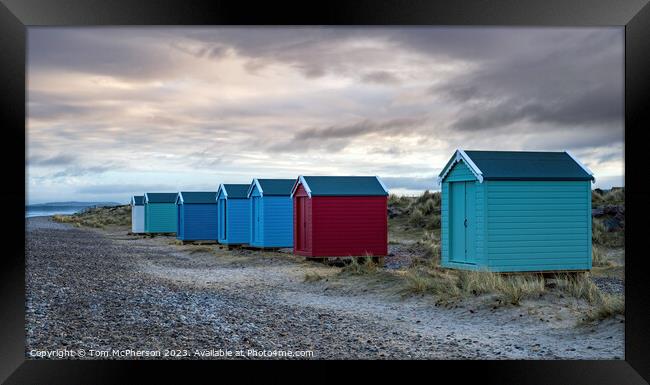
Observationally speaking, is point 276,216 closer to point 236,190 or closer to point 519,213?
point 236,190

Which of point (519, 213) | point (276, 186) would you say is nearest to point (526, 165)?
point (519, 213)

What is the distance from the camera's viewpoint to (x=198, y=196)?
116ft

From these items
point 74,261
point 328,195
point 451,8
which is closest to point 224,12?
point 451,8

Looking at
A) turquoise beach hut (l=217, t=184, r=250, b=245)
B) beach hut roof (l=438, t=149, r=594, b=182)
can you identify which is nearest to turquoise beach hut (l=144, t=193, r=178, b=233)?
turquoise beach hut (l=217, t=184, r=250, b=245)

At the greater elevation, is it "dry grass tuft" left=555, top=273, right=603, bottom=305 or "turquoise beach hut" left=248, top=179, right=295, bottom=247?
"turquoise beach hut" left=248, top=179, right=295, bottom=247

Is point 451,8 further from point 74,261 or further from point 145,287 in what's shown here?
point 74,261

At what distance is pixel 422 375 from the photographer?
702cm

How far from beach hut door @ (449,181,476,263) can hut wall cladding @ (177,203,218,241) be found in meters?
21.3

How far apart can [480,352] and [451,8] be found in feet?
14.3

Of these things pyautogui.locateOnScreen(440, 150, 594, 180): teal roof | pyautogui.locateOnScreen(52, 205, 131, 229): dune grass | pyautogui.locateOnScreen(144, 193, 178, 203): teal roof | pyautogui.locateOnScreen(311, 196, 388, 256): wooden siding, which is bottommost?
pyautogui.locateOnScreen(52, 205, 131, 229): dune grass

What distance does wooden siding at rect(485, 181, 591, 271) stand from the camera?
46.8ft

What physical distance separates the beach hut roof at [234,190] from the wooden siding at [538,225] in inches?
642

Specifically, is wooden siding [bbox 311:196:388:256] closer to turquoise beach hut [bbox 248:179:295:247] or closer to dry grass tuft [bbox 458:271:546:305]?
turquoise beach hut [bbox 248:179:295:247]

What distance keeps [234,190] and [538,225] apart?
→ 17359 millimetres
